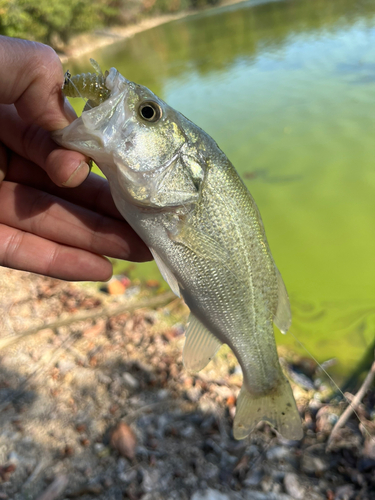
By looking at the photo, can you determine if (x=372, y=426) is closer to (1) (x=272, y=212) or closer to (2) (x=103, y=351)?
(2) (x=103, y=351)

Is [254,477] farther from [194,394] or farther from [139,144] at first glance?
[139,144]

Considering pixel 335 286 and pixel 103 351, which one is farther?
pixel 335 286

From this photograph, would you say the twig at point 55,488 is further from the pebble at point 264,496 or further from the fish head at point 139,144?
the fish head at point 139,144

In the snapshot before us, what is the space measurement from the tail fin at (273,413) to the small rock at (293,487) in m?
0.36

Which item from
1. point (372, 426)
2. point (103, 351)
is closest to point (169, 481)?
point (103, 351)

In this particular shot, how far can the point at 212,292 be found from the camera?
1.95 meters

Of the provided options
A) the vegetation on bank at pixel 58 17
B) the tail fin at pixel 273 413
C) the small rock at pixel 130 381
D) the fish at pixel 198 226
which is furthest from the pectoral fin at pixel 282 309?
the vegetation on bank at pixel 58 17

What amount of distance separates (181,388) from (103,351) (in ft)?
2.84

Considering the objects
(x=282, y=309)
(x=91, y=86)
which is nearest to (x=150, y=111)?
(x=91, y=86)

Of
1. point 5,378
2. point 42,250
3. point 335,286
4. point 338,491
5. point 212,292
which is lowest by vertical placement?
point 335,286

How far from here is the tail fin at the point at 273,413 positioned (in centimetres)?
215

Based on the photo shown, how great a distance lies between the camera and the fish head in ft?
5.28

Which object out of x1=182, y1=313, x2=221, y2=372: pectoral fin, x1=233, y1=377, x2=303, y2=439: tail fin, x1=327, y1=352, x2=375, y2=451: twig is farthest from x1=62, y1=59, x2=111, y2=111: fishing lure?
x1=327, y1=352, x2=375, y2=451: twig

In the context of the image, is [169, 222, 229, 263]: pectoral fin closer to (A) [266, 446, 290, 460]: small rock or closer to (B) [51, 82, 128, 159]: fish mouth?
(B) [51, 82, 128, 159]: fish mouth
